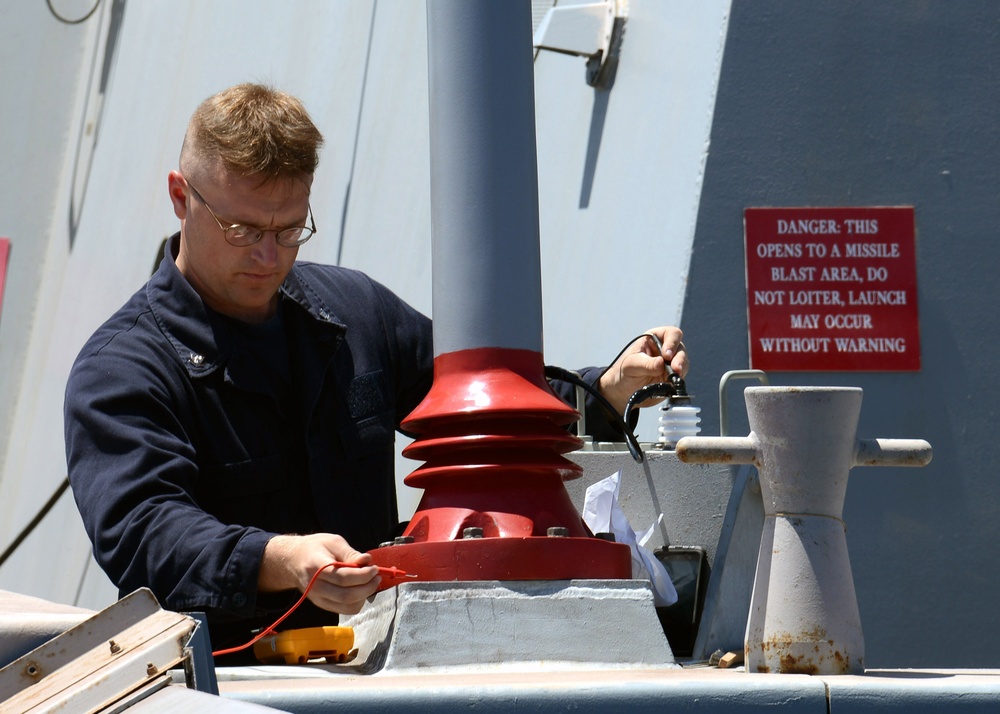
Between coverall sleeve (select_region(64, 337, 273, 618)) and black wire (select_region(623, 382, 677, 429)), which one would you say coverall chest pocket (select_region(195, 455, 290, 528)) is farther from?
black wire (select_region(623, 382, 677, 429))

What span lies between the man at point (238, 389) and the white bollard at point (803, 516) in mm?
520

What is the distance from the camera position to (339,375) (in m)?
2.20

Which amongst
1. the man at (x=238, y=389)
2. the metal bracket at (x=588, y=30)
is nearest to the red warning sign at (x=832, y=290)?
the metal bracket at (x=588, y=30)

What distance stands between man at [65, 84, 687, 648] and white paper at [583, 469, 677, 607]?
0.65ft

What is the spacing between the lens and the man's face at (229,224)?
6.75 ft

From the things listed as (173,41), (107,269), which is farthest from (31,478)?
(173,41)

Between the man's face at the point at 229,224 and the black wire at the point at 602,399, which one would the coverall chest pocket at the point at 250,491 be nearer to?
the man's face at the point at 229,224

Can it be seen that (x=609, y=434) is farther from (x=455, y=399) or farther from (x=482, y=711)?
(x=482, y=711)

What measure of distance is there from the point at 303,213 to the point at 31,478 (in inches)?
153

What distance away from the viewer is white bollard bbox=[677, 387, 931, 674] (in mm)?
1527

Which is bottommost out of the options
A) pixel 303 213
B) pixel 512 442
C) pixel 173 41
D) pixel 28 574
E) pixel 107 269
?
pixel 28 574

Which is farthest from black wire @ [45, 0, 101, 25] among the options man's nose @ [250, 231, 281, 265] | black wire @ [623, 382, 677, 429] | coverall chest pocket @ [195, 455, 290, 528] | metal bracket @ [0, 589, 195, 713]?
metal bracket @ [0, 589, 195, 713]

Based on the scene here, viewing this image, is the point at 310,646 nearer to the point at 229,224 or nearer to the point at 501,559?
the point at 501,559

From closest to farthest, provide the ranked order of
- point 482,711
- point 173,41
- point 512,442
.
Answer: point 482,711 → point 512,442 → point 173,41
